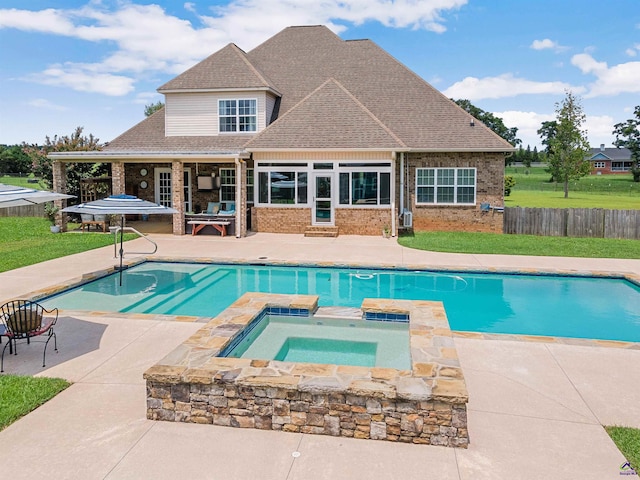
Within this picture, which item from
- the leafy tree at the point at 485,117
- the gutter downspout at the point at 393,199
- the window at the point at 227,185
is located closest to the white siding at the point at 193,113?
the window at the point at 227,185

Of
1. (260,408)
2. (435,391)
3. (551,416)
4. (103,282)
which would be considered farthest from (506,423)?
(103,282)

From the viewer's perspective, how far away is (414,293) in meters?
12.3

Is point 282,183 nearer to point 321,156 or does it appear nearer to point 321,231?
point 321,156

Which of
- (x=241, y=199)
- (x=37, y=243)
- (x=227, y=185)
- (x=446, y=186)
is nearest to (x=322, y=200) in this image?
(x=241, y=199)

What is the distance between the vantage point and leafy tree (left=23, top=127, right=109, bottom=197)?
77.9 feet

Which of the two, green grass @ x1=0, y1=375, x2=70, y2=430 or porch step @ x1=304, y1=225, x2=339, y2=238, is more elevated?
porch step @ x1=304, y1=225, x2=339, y2=238

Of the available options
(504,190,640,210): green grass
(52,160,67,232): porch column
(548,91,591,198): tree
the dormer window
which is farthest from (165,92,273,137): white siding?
(548,91,591,198): tree

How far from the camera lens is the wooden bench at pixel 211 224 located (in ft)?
66.5

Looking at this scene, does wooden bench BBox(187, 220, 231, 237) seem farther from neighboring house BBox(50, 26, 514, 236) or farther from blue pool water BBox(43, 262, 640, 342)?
blue pool water BBox(43, 262, 640, 342)

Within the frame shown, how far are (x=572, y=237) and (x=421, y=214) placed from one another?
20.5 feet

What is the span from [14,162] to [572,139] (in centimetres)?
7803

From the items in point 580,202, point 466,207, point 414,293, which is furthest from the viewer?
point 580,202

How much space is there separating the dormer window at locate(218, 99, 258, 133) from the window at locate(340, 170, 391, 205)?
546cm

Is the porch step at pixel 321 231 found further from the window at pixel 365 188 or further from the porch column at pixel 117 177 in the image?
the porch column at pixel 117 177
